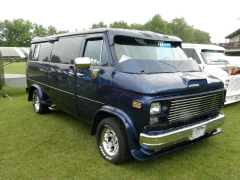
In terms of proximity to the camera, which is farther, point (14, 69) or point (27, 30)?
point (27, 30)

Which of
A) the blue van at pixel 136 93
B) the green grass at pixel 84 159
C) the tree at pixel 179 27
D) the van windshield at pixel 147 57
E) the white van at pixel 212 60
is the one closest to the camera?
the blue van at pixel 136 93

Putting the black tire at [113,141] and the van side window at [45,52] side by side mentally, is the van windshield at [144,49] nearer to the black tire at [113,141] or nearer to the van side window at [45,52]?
the black tire at [113,141]

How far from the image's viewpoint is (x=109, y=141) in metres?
3.54

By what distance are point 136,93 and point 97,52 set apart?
134cm

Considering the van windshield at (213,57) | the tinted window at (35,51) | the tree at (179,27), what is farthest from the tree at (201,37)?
the tinted window at (35,51)

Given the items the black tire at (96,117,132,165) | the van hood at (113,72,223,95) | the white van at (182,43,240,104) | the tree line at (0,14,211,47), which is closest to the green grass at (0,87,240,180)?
the black tire at (96,117,132,165)

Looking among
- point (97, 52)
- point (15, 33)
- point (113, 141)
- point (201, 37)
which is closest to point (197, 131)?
point (113, 141)

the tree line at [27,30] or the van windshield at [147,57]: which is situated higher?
the tree line at [27,30]

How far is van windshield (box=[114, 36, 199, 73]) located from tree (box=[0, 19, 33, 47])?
7876 centimetres

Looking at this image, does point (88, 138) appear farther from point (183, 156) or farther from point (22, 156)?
point (183, 156)

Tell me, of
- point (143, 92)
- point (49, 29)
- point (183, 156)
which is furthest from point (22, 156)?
point (49, 29)

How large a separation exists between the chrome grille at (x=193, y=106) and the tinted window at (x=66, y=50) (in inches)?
90.8

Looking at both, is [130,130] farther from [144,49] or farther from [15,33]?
[15,33]

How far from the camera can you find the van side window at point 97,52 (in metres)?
3.56
